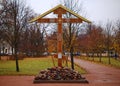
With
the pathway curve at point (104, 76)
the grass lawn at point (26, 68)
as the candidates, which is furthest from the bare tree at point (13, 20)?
the pathway curve at point (104, 76)

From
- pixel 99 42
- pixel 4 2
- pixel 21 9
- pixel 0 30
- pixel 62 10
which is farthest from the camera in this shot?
pixel 99 42

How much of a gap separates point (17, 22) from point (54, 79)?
41.0 feet

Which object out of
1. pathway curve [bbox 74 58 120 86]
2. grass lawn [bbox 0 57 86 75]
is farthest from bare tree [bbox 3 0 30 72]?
pathway curve [bbox 74 58 120 86]

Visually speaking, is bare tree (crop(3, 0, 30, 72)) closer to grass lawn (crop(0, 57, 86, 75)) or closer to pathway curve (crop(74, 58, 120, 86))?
grass lawn (crop(0, 57, 86, 75))

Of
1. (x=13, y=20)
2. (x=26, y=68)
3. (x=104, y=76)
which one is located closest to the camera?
(x=104, y=76)

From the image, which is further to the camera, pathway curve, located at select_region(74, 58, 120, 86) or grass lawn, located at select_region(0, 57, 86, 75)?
grass lawn, located at select_region(0, 57, 86, 75)

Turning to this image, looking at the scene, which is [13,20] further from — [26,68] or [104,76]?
[104,76]

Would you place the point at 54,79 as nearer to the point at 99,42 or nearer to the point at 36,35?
the point at 99,42

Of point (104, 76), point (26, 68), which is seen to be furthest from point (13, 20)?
point (104, 76)

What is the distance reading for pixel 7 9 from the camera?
27312 mm

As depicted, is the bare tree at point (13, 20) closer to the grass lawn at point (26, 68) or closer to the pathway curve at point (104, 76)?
the grass lawn at point (26, 68)

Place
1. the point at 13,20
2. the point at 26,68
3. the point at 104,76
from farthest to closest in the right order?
the point at 26,68 < the point at 13,20 < the point at 104,76

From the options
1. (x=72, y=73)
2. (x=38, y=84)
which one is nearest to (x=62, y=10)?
(x=72, y=73)

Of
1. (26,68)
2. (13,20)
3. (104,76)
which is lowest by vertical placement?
(104,76)
